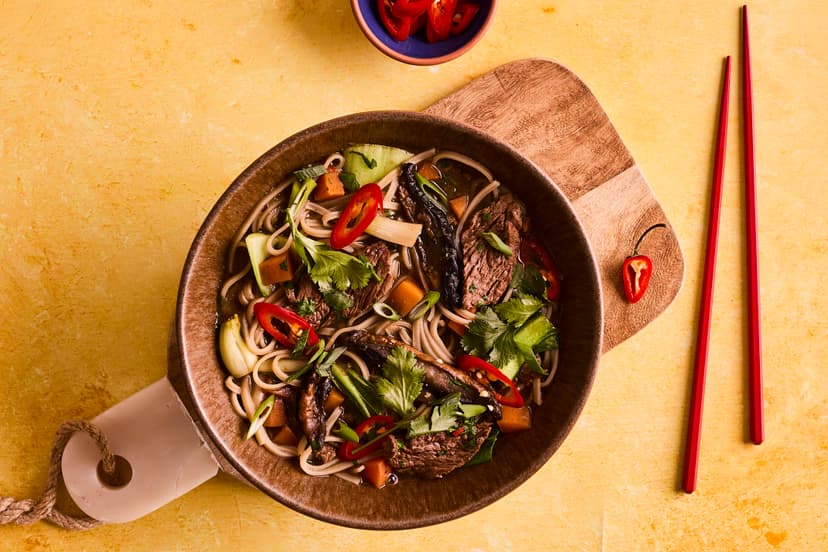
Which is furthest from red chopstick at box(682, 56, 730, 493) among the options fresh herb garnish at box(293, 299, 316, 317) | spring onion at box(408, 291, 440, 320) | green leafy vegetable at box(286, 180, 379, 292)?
fresh herb garnish at box(293, 299, 316, 317)

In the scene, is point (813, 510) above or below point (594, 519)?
below

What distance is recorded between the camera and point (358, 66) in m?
4.02

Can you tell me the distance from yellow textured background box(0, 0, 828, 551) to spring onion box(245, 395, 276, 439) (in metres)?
0.75

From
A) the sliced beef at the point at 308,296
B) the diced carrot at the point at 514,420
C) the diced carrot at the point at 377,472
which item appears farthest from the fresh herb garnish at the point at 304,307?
the diced carrot at the point at 514,420

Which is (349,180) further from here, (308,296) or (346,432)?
(346,432)

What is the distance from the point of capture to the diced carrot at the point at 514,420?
11.4ft

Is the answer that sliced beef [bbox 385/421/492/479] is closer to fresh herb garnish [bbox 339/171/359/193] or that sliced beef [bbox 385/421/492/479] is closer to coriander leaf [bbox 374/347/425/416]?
coriander leaf [bbox 374/347/425/416]

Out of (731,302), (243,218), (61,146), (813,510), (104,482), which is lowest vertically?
(813,510)

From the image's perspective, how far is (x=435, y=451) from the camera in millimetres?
3428

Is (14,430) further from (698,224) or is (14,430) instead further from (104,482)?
(698,224)

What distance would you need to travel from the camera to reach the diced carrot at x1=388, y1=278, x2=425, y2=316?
11.6 feet

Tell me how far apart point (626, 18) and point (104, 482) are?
3820 mm

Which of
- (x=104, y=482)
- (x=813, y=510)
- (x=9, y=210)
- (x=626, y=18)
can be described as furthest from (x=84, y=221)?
(x=813, y=510)

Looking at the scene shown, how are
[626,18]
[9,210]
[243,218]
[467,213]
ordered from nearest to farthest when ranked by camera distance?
1. [243,218]
2. [467,213]
3. [9,210]
4. [626,18]
